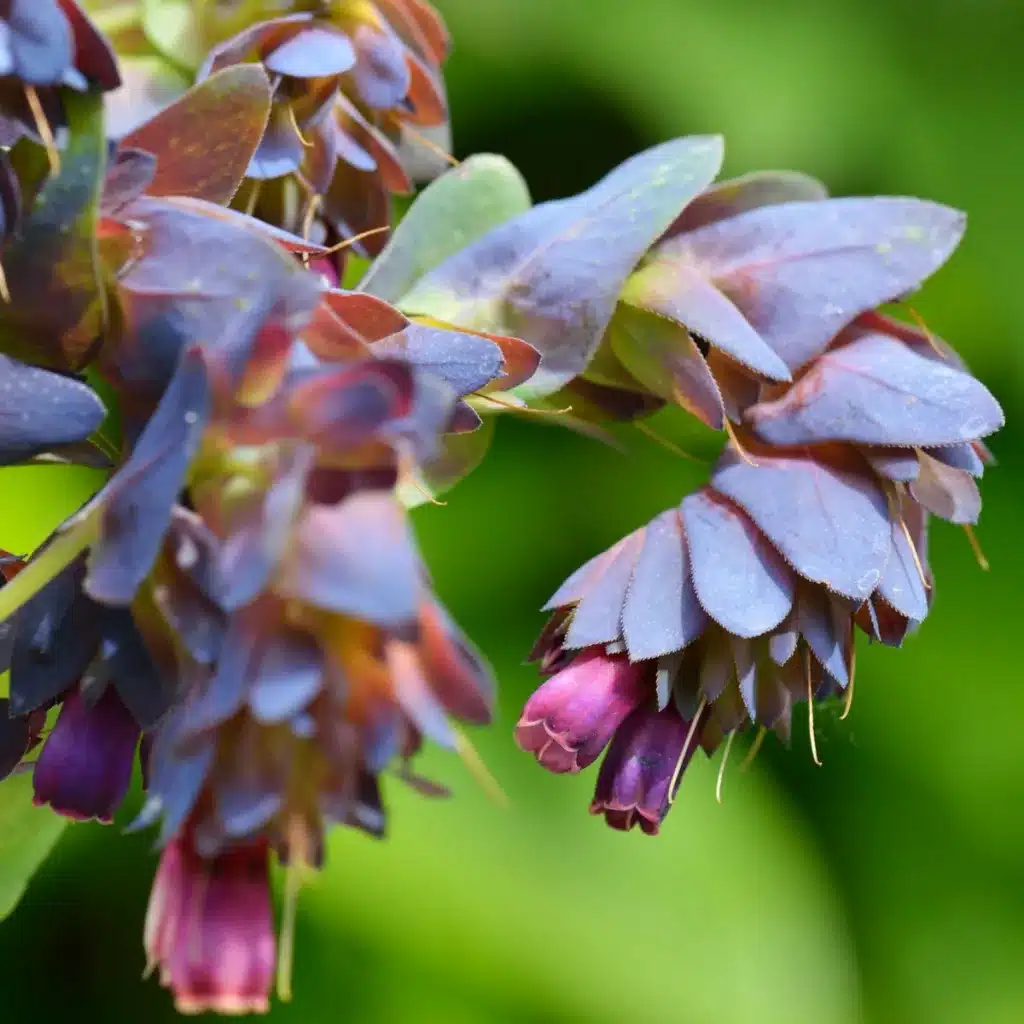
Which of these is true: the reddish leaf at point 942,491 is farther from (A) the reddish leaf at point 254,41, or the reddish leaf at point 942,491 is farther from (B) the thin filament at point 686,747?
(A) the reddish leaf at point 254,41

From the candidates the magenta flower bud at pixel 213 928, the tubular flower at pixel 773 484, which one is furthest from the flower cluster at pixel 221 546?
the tubular flower at pixel 773 484

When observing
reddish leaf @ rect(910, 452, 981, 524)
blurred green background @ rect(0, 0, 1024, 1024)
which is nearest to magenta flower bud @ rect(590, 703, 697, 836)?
reddish leaf @ rect(910, 452, 981, 524)

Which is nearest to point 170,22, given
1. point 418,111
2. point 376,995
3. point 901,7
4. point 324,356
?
point 418,111

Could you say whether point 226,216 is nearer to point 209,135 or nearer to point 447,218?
point 209,135

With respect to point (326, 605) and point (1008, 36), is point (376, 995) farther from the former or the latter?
point (1008, 36)

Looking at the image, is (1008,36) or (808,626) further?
(1008,36)
